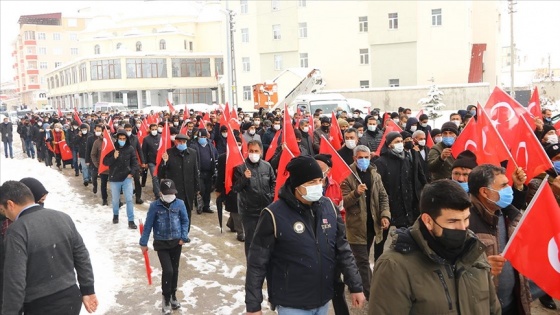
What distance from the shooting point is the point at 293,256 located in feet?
13.0

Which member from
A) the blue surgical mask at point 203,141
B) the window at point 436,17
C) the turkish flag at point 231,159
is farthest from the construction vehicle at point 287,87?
the turkish flag at point 231,159

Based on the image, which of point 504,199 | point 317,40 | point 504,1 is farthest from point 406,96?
point 504,199

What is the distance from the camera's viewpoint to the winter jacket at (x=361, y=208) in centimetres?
639

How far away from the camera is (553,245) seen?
3738mm

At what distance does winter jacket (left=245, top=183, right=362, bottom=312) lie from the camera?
13.0 ft

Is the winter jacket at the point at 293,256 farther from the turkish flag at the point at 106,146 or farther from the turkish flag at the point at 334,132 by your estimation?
the turkish flag at the point at 106,146

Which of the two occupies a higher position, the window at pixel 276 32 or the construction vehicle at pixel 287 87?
the window at pixel 276 32

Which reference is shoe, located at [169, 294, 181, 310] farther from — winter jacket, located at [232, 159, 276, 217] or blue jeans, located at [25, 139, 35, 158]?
blue jeans, located at [25, 139, 35, 158]

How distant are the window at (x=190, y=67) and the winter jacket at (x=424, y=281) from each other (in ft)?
222

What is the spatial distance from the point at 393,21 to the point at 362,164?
4066 cm

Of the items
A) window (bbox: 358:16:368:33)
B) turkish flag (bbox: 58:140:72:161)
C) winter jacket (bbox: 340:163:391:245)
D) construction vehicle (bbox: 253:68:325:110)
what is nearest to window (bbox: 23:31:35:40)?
window (bbox: 358:16:368:33)

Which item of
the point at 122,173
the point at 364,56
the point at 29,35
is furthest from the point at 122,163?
the point at 29,35

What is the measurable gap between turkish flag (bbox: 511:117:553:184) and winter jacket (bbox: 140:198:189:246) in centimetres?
405

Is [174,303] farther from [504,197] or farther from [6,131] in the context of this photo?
[6,131]
